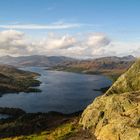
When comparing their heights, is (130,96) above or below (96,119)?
above

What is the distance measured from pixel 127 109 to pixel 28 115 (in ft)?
240

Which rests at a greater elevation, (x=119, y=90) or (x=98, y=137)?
(x=119, y=90)

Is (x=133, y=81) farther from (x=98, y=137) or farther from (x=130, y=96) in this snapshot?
(x=98, y=137)

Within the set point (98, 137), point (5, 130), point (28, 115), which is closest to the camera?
point (98, 137)

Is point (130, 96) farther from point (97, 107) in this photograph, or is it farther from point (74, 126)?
point (74, 126)

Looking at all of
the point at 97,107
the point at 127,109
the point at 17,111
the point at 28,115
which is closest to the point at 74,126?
the point at 97,107

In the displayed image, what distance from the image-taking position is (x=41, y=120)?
159m

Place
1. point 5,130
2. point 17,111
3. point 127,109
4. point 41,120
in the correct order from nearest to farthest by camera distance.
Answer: point 127,109 → point 5,130 → point 41,120 → point 17,111

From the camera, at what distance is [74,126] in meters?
128

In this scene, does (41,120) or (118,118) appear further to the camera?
(41,120)

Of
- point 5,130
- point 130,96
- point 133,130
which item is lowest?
point 5,130

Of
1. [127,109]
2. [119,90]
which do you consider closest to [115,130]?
[127,109]

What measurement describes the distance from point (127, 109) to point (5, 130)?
6047 centimetres

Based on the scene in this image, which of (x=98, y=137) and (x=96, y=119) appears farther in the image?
(x=96, y=119)
